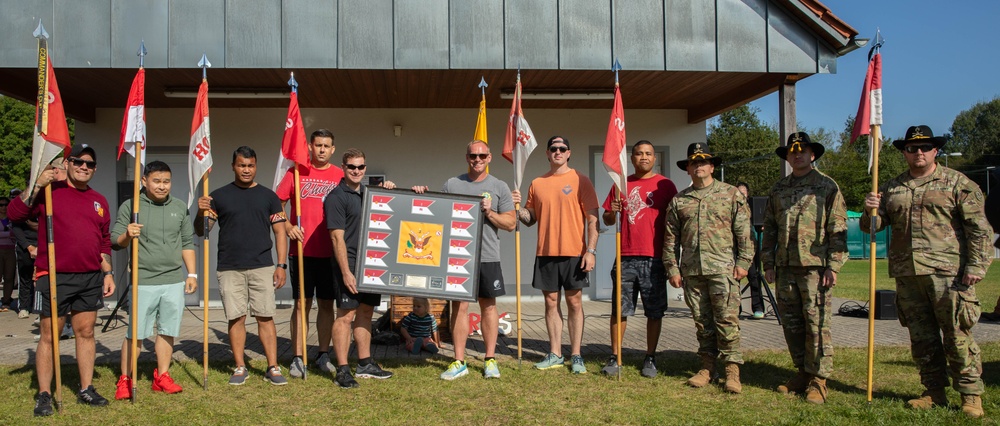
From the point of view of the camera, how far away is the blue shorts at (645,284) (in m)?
6.09

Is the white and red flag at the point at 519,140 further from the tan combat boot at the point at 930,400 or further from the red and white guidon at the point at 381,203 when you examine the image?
the tan combat boot at the point at 930,400

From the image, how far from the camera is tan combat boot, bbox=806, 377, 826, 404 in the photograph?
17.1ft

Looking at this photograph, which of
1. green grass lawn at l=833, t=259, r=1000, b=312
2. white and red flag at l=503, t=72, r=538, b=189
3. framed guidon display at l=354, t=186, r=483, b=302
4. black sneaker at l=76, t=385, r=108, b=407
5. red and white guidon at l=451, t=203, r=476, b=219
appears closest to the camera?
black sneaker at l=76, t=385, r=108, b=407

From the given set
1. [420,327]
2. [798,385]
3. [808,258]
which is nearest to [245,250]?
[420,327]

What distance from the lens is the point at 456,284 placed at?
19.4 feet

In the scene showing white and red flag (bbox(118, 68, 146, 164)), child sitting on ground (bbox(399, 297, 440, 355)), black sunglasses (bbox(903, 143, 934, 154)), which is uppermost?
white and red flag (bbox(118, 68, 146, 164))

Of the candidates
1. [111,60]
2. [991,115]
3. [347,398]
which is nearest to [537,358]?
[347,398]

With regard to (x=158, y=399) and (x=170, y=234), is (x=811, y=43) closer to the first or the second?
(x=170, y=234)

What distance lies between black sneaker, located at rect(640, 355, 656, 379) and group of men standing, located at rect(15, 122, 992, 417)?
0.02 metres

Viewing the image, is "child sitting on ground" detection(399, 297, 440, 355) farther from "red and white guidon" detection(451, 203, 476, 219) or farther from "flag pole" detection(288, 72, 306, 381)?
"red and white guidon" detection(451, 203, 476, 219)

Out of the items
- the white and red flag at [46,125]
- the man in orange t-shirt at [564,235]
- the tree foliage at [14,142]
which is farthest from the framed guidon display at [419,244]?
the tree foliage at [14,142]

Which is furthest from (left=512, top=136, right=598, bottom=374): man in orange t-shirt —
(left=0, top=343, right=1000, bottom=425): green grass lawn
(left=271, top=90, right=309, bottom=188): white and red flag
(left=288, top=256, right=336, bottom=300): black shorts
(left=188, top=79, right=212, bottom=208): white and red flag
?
(left=188, top=79, right=212, bottom=208): white and red flag

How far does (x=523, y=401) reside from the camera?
208 inches

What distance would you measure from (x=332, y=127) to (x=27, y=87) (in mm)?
4037
